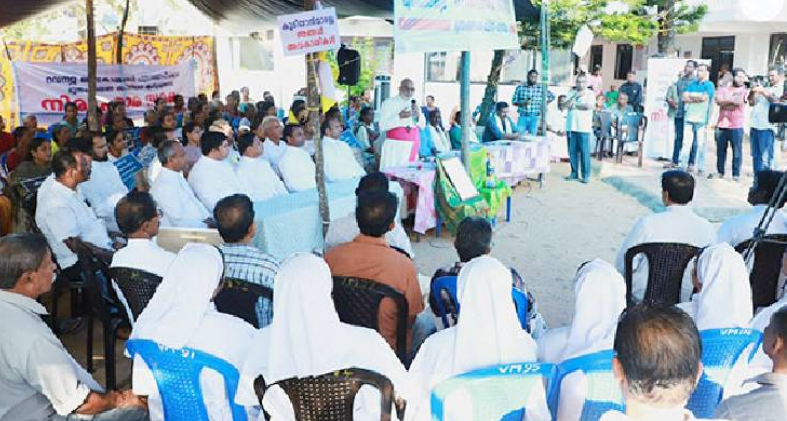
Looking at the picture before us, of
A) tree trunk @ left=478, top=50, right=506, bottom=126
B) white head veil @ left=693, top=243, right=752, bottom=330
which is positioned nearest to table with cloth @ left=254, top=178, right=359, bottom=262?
white head veil @ left=693, top=243, right=752, bottom=330

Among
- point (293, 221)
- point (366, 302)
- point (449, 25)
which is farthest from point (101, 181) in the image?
point (366, 302)

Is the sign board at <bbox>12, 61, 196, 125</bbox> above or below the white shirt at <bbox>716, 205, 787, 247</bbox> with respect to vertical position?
above

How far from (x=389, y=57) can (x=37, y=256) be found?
2046cm

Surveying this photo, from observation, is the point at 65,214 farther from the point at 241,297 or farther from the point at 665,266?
the point at 665,266

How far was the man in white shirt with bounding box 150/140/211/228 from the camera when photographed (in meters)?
5.06

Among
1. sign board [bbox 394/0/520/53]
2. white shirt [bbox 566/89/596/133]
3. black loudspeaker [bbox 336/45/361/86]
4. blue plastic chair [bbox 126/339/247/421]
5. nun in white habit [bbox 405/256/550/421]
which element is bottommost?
blue plastic chair [bbox 126/339/247/421]

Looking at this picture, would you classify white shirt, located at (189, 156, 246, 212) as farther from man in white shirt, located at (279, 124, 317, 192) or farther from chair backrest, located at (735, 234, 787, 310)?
chair backrest, located at (735, 234, 787, 310)

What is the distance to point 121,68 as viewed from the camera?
41.1ft

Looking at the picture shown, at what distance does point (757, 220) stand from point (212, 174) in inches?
153

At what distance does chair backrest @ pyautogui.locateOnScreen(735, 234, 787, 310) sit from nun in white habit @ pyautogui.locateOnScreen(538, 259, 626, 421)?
1874 mm

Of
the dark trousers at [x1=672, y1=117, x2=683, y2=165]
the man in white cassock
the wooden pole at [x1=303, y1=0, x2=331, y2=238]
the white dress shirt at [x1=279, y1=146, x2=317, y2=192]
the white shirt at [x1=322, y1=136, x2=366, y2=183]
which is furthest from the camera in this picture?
the dark trousers at [x1=672, y1=117, x2=683, y2=165]

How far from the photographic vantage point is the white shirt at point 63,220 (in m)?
4.35

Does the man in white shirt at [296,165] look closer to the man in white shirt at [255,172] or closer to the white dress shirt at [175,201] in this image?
the man in white shirt at [255,172]

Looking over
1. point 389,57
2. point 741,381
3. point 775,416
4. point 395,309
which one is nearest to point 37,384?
point 395,309
